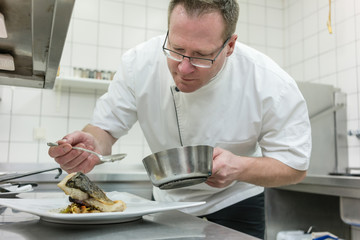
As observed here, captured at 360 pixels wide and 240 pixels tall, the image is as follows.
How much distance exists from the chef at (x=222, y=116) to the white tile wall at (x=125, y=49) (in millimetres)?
1531

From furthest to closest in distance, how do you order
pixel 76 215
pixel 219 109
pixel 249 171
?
pixel 219 109
pixel 249 171
pixel 76 215

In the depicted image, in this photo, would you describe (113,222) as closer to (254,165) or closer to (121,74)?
(254,165)

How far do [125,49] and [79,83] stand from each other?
636mm

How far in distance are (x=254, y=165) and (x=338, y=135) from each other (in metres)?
2.08

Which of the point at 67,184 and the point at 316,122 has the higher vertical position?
the point at 316,122

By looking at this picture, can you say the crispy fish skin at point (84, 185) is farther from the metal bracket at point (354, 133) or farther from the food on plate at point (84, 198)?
the metal bracket at point (354, 133)

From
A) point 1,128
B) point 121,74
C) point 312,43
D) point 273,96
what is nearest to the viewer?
point 273,96

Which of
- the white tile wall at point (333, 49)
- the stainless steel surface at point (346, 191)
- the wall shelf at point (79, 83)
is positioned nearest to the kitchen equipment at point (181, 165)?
the stainless steel surface at point (346, 191)

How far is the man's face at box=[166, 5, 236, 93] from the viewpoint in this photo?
1.12 metres

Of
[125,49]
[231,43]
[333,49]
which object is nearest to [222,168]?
[231,43]

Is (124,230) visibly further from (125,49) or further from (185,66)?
(125,49)

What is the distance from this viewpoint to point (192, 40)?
3.67ft

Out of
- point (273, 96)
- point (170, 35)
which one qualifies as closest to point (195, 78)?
point (170, 35)

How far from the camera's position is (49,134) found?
3.03m
